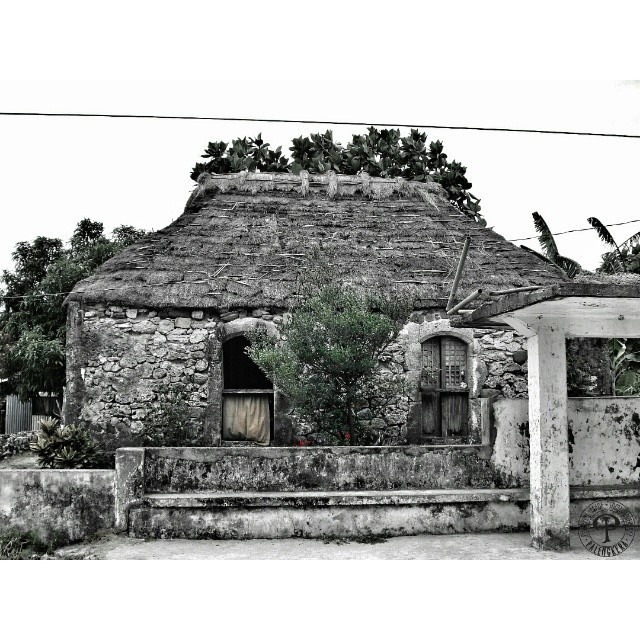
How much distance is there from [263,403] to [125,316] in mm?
2105

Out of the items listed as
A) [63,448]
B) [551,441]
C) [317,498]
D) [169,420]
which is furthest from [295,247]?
[551,441]

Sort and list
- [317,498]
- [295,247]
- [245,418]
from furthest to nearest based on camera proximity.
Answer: [295,247]
[245,418]
[317,498]

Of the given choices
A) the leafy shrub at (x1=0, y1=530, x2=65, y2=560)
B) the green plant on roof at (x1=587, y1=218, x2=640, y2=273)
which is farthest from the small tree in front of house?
the green plant on roof at (x1=587, y1=218, x2=640, y2=273)

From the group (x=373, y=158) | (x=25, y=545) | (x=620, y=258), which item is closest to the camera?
(x=25, y=545)

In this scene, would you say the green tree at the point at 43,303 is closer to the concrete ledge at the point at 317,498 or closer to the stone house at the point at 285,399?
the stone house at the point at 285,399

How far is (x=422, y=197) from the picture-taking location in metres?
11.4

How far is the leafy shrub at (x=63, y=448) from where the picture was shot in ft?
25.4

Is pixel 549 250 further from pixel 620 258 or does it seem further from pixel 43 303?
pixel 43 303

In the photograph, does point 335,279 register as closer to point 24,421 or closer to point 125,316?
point 125,316

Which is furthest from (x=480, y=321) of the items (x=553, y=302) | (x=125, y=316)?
(x=125, y=316)

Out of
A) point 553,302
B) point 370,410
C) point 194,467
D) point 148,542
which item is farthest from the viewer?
point 370,410

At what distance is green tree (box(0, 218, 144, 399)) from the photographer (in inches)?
391

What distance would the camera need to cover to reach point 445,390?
9430 millimetres

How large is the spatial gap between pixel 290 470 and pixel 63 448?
270 cm
